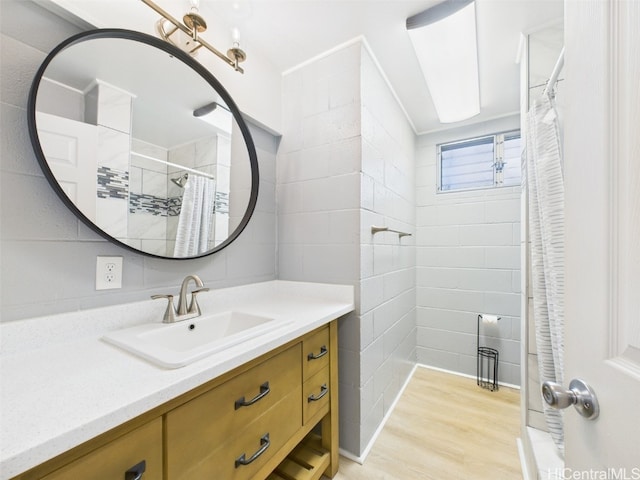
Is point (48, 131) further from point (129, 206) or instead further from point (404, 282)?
point (404, 282)

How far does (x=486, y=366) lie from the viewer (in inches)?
91.3

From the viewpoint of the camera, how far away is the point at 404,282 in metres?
2.26

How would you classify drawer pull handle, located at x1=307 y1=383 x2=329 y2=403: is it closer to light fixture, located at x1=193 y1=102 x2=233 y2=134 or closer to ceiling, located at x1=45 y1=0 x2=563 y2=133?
light fixture, located at x1=193 y1=102 x2=233 y2=134

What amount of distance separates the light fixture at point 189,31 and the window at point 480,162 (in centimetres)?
215

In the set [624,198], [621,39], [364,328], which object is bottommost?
[364,328]

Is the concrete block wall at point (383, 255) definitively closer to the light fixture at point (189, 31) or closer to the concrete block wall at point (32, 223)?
the light fixture at point (189, 31)

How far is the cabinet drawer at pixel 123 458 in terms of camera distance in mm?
485

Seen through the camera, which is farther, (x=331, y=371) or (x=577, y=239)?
(x=331, y=371)

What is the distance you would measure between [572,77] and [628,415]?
2.14ft

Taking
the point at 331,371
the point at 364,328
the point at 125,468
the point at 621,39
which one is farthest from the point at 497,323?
the point at 125,468

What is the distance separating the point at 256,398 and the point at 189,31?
1.45 m

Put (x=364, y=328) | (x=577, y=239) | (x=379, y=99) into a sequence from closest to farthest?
(x=577, y=239) → (x=364, y=328) → (x=379, y=99)

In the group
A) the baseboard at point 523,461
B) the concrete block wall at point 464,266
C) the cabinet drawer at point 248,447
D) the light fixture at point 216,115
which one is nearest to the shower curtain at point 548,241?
the baseboard at point 523,461

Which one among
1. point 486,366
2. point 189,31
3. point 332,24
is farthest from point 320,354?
point 486,366
